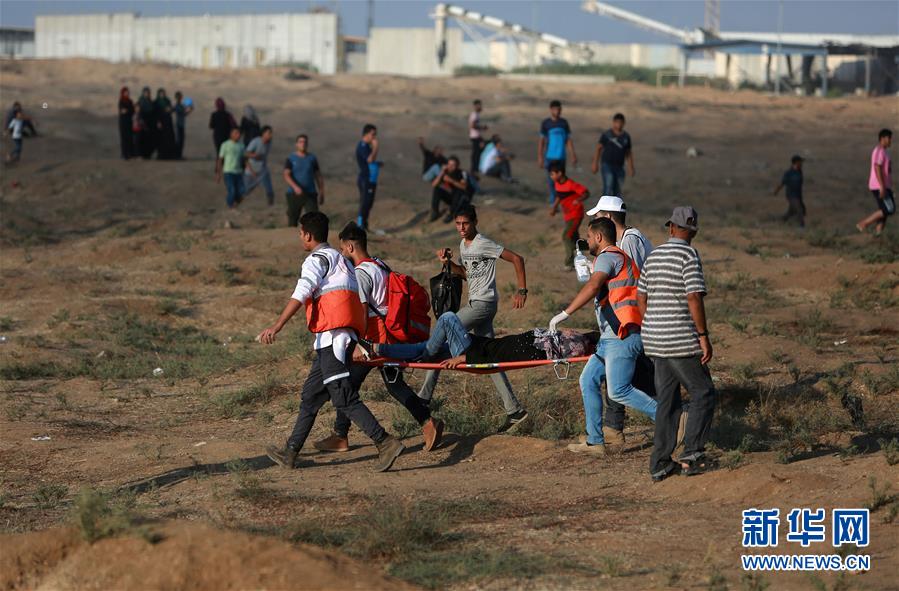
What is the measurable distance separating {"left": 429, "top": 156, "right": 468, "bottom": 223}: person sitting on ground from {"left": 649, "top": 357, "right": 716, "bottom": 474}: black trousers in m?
13.3

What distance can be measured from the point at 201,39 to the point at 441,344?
222 feet

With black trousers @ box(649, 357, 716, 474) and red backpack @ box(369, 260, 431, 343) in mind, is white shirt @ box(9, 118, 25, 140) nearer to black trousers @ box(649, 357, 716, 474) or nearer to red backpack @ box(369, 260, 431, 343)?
red backpack @ box(369, 260, 431, 343)

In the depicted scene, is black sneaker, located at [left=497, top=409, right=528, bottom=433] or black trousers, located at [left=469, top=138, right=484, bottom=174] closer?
black sneaker, located at [left=497, top=409, right=528, bottom=433]

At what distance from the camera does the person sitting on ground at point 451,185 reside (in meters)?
21.0

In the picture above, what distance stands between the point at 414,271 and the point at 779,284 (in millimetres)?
4869

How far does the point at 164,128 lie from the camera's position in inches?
1166

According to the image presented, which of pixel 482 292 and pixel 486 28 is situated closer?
pixel 482 292

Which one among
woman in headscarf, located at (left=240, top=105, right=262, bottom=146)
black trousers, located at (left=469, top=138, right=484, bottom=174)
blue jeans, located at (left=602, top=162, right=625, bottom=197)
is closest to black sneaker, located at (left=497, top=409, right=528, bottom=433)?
blue jeans, located at (left=602, top=162, right=625, bottom=197)

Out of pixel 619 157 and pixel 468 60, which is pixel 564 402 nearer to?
pixel 619 157

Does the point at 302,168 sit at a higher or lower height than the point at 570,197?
higher

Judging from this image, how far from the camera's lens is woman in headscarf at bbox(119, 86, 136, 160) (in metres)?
28.9

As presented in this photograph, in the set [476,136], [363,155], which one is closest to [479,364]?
[363,155]

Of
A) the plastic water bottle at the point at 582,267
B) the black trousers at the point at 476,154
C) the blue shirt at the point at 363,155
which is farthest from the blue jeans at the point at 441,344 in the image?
the black trousers at the point at 476,154

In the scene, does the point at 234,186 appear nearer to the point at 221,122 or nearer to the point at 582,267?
the point at 221,122
